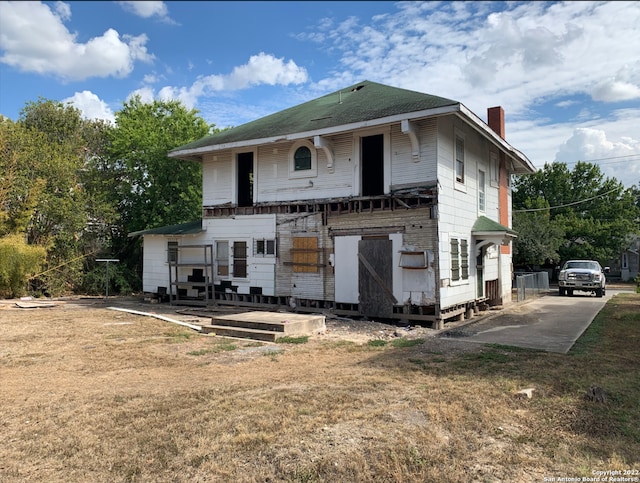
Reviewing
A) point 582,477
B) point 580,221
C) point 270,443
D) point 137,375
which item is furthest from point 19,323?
point 580,221

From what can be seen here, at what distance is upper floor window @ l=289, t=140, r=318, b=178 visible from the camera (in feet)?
50.2

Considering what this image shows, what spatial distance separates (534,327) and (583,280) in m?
13.0

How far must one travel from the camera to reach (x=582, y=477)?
391 cm

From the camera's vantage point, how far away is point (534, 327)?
504 inches

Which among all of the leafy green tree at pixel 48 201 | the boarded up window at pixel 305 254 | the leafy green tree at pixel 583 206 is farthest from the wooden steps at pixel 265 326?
the leafy green tree at pixel 583 206

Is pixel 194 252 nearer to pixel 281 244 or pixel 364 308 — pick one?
pixel 281 244

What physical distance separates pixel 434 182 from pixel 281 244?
5560 mm

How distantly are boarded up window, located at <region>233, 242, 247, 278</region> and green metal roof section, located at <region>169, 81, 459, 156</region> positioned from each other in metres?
3.69

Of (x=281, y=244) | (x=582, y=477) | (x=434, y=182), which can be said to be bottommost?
(x=582, y=477)

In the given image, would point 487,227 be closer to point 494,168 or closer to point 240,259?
point 494,168

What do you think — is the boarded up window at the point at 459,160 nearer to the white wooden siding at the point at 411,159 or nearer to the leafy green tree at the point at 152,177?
the white wooden siding at the point at 411,159

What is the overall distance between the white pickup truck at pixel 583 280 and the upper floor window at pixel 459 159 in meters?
12.6

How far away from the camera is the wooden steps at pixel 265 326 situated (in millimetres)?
10906

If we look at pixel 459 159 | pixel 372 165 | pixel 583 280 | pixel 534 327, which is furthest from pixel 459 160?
pixel 583 280
